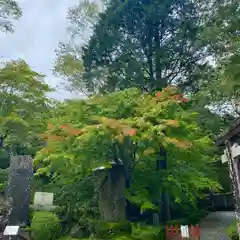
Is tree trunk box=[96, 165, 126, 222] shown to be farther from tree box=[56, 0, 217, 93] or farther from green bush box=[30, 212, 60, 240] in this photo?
tree box=[56, 0, 217, 93]

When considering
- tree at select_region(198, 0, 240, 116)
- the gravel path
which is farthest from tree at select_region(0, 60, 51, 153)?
the gravel path

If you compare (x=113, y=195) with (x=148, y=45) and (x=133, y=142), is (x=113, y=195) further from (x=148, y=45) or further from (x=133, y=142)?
(x=148, y=45)

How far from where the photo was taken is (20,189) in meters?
9.88

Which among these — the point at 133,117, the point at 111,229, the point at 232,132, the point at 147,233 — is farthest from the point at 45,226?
the point at 232,132

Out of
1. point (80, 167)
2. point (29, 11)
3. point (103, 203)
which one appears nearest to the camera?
point (80, 167)

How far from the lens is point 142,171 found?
9.80m

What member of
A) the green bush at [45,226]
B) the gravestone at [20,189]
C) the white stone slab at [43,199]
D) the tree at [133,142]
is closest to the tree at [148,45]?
the tree at [133,142]

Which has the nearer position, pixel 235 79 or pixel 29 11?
pixel 235 79

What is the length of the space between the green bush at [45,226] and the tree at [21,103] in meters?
4.94

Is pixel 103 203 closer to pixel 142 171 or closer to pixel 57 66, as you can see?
pixel 142 171

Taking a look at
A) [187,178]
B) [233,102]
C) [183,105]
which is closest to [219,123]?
[183,105]

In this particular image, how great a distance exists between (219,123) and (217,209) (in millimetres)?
6044

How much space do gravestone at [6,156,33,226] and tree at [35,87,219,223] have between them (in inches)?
44.0

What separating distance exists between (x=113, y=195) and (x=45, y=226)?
2.32m
